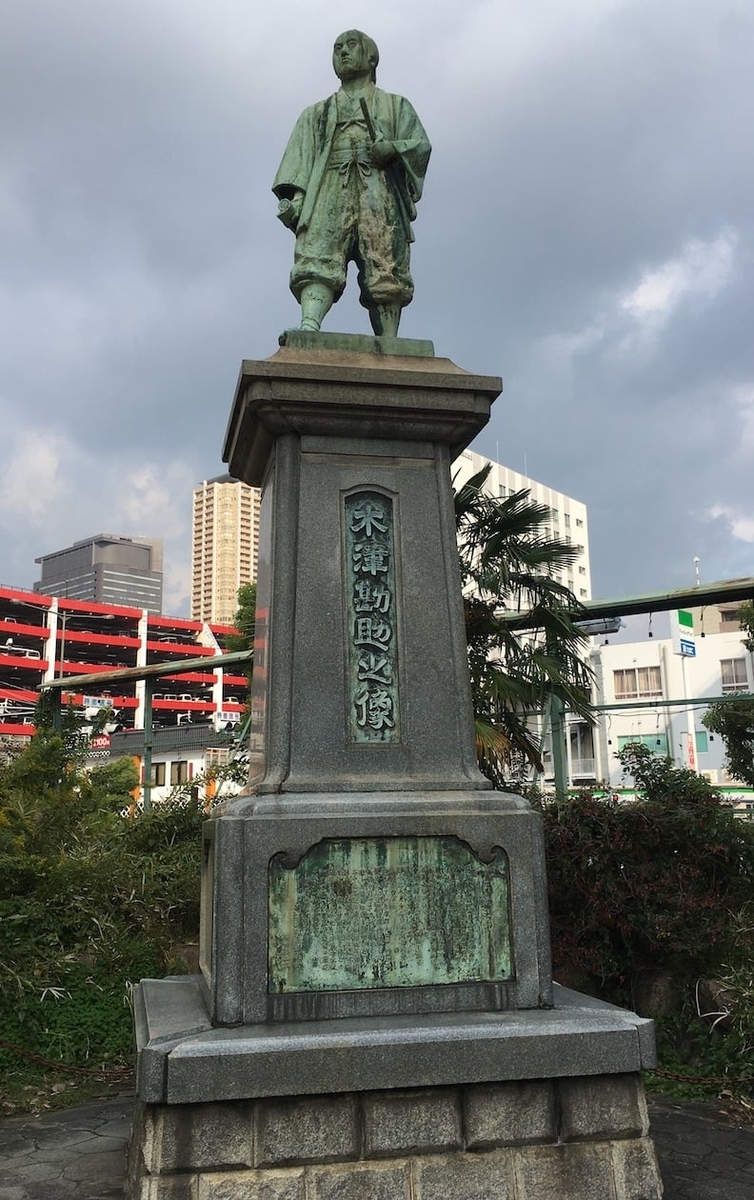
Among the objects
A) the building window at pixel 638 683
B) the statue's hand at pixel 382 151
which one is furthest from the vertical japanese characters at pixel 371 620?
the building window at pixel 638 683

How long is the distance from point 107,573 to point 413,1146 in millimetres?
154065

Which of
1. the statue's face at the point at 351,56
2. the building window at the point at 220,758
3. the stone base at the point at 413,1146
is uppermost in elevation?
the statue's face at the point at 351,56

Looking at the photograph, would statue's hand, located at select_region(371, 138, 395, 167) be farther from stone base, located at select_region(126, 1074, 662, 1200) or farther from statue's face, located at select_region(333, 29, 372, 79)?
stone base, located at select_region(126, 1074, 662, 1200)

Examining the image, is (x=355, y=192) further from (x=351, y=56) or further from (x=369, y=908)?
(x=369, y=908)

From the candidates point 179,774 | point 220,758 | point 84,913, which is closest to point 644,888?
point 84,913

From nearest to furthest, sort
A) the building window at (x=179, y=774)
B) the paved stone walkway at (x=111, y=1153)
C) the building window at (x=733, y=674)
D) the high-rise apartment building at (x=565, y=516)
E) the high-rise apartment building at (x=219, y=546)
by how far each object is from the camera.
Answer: the paved stone walkway at (x=111, y=1153) → the building window at (x=179, y=774) → the building window at (x=733, y=674) → the high-rise apartment building at (x=565, y=516) → the high-rise apartment building at (x=219, y=546)

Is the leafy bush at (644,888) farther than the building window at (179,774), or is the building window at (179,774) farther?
the building window at (179,774)

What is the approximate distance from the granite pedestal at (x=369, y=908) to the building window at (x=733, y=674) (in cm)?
3768

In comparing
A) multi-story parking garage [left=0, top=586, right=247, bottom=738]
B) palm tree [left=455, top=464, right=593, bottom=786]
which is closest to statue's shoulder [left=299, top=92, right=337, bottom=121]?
palm tree [left=455, top=464, right=593, bottom=786]

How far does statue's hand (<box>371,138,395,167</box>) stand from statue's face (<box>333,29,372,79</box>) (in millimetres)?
563

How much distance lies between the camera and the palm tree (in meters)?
8.07

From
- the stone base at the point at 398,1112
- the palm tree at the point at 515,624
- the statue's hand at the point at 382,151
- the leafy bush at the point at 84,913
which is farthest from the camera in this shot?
the palm tree at the point at 515,624

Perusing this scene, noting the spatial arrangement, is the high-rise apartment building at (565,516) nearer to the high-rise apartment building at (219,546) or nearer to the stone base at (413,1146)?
the high-rise apartment building at (219,546)

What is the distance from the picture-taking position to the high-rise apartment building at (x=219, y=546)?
108000 millimetres
